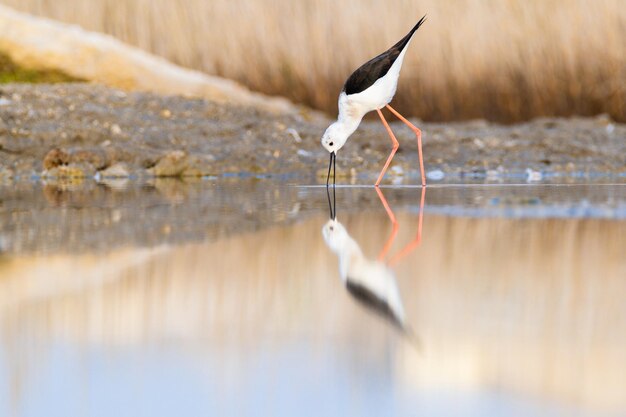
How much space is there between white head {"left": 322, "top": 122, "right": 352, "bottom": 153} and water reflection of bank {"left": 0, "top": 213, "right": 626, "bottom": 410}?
2597 mm

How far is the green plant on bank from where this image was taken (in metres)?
8.57

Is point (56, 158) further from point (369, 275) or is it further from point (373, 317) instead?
Result: point (373, 317)

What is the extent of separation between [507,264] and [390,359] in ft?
3.47

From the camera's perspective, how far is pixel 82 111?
746 cm

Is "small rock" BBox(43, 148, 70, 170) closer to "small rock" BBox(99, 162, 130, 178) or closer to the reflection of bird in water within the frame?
"small rock" BBox(99, 162, 130, 178)

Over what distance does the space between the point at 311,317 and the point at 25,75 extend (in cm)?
730

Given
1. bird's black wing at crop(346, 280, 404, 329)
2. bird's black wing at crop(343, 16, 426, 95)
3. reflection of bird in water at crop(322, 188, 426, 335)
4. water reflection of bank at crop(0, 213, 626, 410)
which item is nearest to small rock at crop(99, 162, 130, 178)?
bird's black wing at crop(343, 16, 426, 95)

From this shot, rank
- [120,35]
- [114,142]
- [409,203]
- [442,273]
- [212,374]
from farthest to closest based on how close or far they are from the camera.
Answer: [120,35] < [114,142] < [409,203] < [442,273] < [212,374]

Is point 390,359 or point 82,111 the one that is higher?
point 82,111

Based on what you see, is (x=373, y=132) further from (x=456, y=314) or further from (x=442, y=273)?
(x=456, y=314)

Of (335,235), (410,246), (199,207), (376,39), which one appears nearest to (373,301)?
(410,246)

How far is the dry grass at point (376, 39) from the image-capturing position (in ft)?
28.9

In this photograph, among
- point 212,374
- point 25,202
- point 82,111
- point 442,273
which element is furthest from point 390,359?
point 82,111

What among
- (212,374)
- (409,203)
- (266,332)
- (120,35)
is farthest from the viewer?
(120,35)
